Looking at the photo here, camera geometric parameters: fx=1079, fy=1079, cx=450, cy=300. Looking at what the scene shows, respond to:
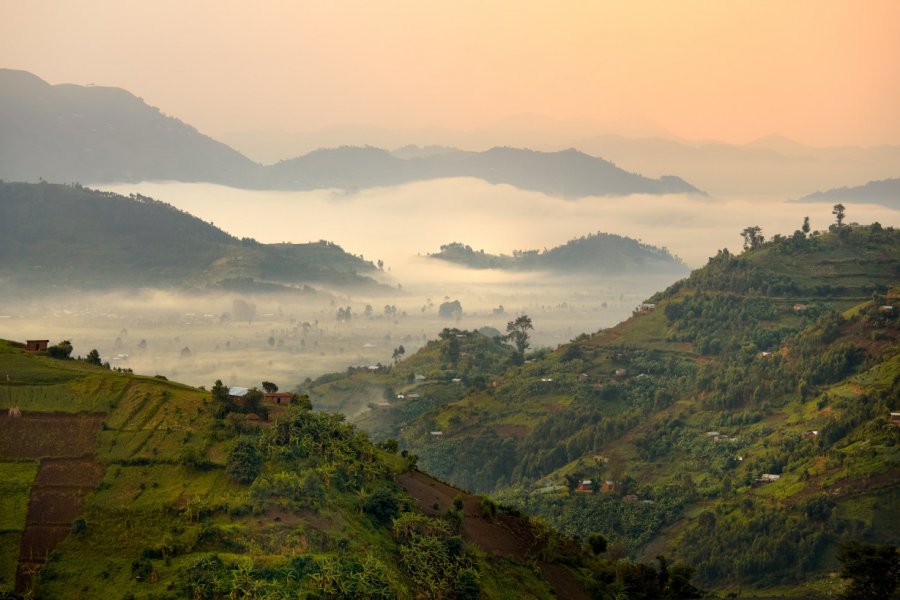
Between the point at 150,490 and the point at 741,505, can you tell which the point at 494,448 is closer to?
the point at 741,505

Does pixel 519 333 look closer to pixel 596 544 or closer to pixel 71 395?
pixel 596 544

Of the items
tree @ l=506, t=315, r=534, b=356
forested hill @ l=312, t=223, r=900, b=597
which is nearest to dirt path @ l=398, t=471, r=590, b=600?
forested hill @ l=312, t=223, r=900, b=597

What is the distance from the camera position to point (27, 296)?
192 m

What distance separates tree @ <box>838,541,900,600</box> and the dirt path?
484 inches

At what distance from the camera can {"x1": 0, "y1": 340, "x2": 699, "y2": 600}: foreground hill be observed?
4050 centimetres

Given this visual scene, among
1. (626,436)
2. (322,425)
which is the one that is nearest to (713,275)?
(626,436)

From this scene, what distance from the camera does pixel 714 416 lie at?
9662 centimetres

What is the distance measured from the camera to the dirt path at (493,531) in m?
50.3

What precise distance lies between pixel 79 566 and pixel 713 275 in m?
95.7

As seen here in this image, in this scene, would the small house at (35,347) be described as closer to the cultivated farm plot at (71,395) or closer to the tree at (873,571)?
the cultivated farm plot at (71,395)

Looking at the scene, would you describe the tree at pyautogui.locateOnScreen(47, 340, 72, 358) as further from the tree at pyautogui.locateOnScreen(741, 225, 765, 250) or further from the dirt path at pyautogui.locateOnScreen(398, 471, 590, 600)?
the tree at pyautogui.locateOnScreen(741, 225, 765, 250)

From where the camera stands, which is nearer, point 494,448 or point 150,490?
point 150,490

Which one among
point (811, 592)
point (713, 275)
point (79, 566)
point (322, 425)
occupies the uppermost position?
point (713, 275)

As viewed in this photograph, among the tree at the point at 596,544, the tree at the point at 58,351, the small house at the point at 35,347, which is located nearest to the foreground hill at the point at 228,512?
the tree at the point at 58,351
